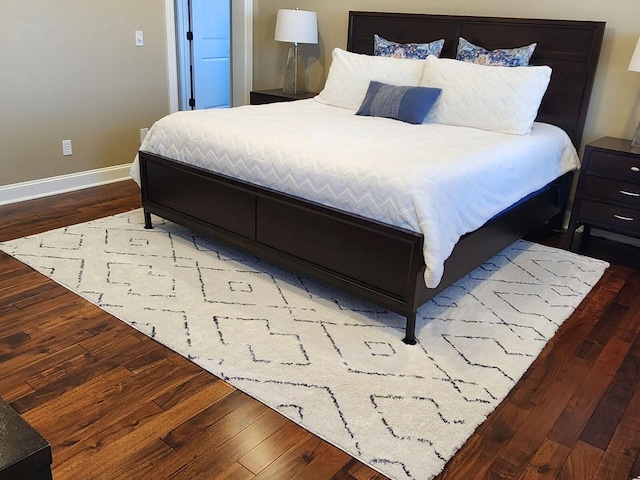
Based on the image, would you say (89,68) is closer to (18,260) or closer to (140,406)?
(18,260)

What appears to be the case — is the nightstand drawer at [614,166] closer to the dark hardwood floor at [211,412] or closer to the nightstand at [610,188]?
the nightstand at [610,188]

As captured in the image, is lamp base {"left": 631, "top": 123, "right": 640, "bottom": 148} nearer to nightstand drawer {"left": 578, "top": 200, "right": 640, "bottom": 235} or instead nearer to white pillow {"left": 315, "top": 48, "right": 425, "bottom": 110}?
nightstand drawer {"left": 578, "top": 200, "right": 640, "bottom": 235}

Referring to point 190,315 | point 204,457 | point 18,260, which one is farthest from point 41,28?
point 204,457

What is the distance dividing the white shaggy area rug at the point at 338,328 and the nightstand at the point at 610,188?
0.26 m

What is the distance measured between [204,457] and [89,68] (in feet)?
11.3

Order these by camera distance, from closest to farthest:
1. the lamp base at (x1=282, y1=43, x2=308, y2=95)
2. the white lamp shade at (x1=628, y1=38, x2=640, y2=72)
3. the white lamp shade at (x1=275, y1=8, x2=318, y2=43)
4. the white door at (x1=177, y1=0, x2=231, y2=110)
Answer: the white lamp shade at (x1=628, y1=38, x2=640, y2=72) < the white lamp shade at (x1=275, y1=8, x2=318, y2=43) < the lamp base at (x1=282, y1=43, x2=308, y2=95) < the white door at (x1=177, y1=0, x2=231, y2=110)

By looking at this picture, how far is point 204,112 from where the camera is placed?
3.43 m

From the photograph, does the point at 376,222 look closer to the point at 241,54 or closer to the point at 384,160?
the point at 384,160

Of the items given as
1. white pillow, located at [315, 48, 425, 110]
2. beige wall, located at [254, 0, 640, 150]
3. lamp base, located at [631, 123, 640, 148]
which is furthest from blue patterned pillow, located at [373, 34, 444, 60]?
lamp base, located at [631, 123, 640, 148]

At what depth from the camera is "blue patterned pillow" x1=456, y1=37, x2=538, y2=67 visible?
3617 mm

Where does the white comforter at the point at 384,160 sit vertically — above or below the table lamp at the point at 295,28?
below

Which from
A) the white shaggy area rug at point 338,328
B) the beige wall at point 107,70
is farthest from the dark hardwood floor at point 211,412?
the beige wall at point 107,70

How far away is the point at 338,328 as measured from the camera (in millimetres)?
2553

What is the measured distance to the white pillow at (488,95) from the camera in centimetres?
331
